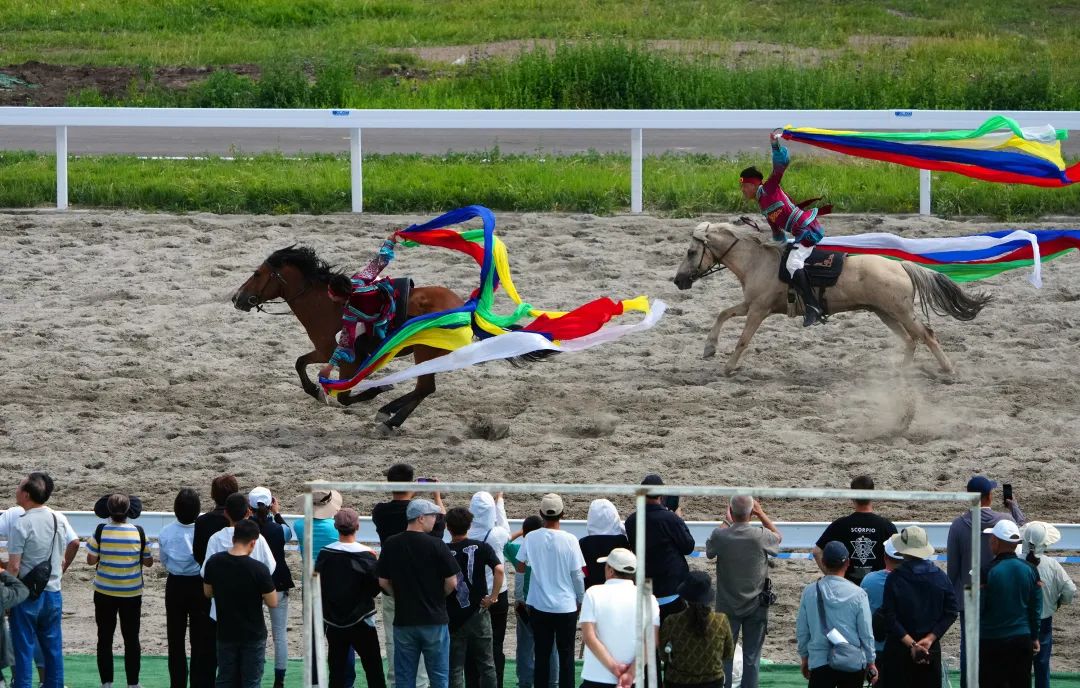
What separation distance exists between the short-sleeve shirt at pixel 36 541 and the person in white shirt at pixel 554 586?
2557mm

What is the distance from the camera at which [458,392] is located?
565 inches

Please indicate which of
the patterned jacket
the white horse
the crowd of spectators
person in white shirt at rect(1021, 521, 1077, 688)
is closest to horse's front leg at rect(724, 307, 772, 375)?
the white horse

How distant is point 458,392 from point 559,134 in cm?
924

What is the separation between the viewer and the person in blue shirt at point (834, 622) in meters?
8.00

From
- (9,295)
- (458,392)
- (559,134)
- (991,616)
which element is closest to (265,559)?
(991,616)

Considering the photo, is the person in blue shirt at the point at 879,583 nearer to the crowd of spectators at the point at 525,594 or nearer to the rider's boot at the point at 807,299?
the crowd of spectators at the point at 525,594

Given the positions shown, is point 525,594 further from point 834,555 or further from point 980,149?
point 980,149

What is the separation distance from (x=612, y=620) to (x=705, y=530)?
262 cm

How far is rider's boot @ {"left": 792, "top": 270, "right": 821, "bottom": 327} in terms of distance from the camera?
14398mm

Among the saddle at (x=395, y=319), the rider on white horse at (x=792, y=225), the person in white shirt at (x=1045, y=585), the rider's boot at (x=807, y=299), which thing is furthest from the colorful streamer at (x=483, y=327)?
the person in white shirt at (x=1045, y=585)

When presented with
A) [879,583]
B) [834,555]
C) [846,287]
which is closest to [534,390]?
[846,287]

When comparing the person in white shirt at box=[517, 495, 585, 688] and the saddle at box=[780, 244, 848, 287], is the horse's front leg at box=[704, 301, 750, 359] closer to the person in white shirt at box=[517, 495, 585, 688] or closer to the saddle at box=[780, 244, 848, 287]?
the saddle at box=[780, 244, 848, 287]

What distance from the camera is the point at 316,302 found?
13.6 metres

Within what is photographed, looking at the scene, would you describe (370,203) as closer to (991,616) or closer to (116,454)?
(116,454)
